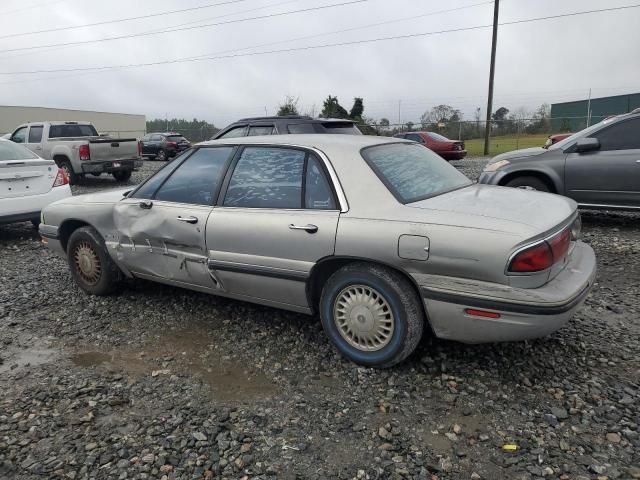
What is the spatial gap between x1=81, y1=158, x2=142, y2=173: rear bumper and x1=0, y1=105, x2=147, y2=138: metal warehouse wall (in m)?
28.0

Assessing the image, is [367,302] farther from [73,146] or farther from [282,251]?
[73,146]

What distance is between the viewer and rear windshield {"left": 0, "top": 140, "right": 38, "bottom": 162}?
23.5ft

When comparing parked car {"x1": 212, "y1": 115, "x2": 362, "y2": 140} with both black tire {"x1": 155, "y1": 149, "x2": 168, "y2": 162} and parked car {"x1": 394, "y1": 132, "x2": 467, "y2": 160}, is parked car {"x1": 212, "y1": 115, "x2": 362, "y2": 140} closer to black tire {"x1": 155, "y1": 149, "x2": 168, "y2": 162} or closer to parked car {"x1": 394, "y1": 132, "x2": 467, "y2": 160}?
parked car {"x1": 394, "y1": 132, "x2": 467, "y2": 160}

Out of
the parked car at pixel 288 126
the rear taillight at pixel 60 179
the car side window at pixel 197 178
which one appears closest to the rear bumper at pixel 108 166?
the parked car at pixel 288 126

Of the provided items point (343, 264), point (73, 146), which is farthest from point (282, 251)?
→ point (73, 146)

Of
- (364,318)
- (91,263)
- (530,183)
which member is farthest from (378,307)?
(530,183)

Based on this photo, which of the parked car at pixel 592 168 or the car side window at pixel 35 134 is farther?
the car side window at pixel 35 134

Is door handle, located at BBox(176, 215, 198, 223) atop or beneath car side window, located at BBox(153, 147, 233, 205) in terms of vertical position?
beneath

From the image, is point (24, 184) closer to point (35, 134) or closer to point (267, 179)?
point (267, 179)

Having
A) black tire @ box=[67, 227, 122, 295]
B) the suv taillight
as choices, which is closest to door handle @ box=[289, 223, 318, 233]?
the suv taillight

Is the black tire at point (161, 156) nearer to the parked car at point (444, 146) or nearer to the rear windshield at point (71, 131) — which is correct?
the rear windshield at point (71, 131)

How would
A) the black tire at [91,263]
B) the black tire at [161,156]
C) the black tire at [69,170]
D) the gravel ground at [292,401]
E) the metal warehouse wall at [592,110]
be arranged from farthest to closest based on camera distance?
the metal warehouse wall at [592,110], the black tire at [161,156], the black tire at [69,170], the black tire at [91,263], the gravel ground at [292,401]

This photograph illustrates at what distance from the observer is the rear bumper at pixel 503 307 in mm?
2715

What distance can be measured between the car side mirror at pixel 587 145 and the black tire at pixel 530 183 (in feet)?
2.06
